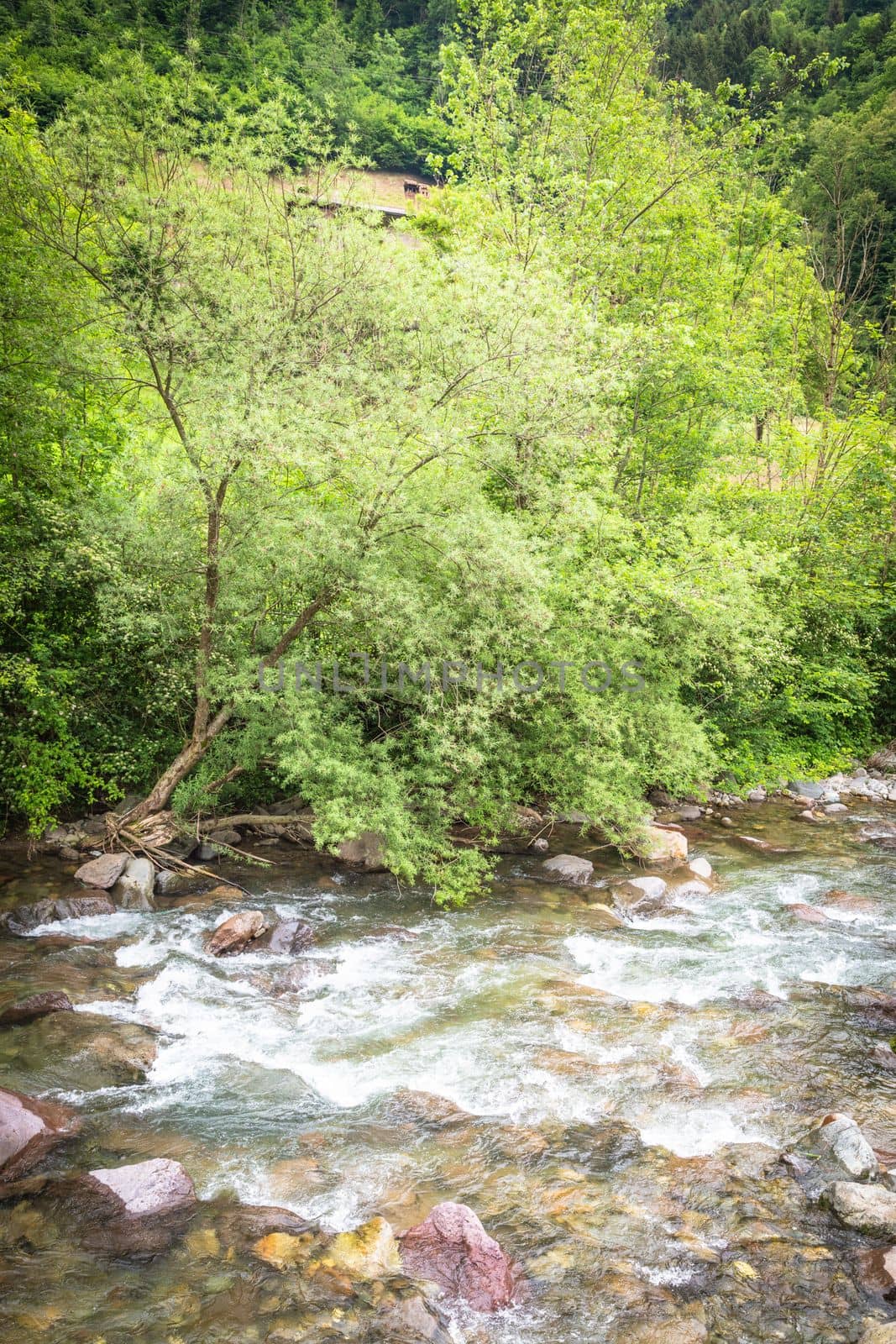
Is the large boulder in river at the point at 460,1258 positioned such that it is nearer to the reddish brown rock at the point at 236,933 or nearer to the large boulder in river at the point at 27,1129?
the large boulder in river at the point at 27,1129

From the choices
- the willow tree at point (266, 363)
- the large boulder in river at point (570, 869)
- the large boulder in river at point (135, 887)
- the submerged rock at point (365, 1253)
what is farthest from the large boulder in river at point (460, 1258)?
the large boulder in river at point (570, 869)

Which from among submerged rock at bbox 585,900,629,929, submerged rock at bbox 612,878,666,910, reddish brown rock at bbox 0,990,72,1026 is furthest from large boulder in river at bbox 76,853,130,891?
submerged rock at bbox 612,878,666,910

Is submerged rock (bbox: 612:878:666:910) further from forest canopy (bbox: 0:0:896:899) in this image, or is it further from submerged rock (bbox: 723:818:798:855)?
submerged rock (bbox: 723:818:798:855)

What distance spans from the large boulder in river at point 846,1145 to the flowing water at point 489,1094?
10.4 inches

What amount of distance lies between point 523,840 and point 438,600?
4777 millimetres

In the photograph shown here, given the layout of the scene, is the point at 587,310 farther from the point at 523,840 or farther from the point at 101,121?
the point at 523,840

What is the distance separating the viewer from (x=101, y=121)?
9.65 meters

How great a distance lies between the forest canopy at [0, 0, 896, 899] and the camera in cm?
995

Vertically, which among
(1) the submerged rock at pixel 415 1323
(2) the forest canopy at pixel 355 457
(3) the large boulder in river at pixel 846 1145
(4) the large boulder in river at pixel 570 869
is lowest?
(4) the large boulder in river at pixel 570 869

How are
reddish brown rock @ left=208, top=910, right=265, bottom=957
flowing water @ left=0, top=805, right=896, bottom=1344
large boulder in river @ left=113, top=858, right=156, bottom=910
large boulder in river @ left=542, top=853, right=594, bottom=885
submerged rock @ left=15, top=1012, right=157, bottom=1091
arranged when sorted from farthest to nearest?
large boulder in river @ left=542, top=853, right=594, bottom=885
large boulder in river @ left=113, top=858, right=156, bottom=910
reddish brown rock @ left=208, top=910, right=265, bottom=957
submerged rock @ left=15, top=1012, right=157, bottom=1091
flowing water @ left=0, top=805, right=896, bottom=1344

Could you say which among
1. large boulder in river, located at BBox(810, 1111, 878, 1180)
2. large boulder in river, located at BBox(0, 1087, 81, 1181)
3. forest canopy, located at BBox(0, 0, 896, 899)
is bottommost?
large boulder in river, located at BBox(0, 1087, 81, 1181)

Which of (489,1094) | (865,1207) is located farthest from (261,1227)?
(865,1207)

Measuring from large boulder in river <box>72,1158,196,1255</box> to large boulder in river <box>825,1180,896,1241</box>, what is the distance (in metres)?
4.56

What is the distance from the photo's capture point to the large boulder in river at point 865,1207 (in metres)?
5.38
